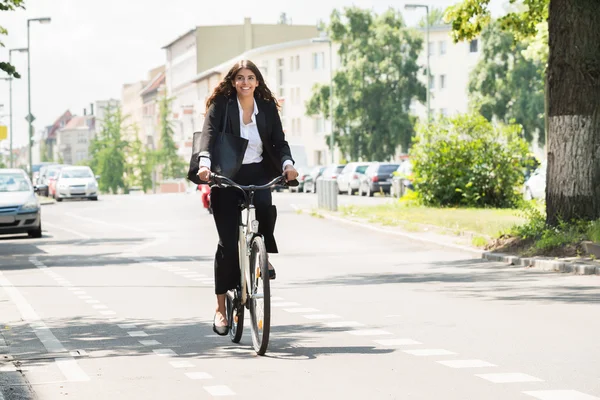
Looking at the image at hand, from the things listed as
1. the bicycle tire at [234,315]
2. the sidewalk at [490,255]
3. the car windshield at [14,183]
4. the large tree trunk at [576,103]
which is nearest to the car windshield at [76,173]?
the sidewalk at [490,255]

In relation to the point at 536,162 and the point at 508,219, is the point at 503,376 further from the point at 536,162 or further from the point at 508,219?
the point at 536,162

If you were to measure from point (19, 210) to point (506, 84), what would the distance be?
55246mm

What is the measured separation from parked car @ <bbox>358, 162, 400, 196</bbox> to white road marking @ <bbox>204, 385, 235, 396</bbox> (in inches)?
2155

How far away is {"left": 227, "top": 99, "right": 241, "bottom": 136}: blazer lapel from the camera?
32.0ft

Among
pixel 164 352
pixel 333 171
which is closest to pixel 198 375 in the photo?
pixel 164 352

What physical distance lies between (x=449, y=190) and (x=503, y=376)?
29.3m

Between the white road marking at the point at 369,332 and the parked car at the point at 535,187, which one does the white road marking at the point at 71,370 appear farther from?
the parked car at the point at 535,187

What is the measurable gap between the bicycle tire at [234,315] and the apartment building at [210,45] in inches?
5308

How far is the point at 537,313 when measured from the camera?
39.8 feet

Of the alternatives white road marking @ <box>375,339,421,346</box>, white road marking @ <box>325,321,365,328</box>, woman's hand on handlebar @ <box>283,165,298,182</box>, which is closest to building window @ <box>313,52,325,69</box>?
white road marking @ <box>325,321,365,328</box>

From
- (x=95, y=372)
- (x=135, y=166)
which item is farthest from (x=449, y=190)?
(x=135, y=166)

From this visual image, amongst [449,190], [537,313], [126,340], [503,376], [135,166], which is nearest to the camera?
[503,376]

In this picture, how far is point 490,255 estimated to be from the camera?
20156 millimetres

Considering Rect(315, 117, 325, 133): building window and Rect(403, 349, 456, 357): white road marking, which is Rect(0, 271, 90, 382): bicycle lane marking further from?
Rect(315, 117, 325, 133): building window
